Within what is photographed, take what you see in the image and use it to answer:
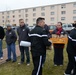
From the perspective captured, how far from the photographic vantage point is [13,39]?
29.9ft

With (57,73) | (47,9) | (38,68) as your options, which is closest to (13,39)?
(57,73)

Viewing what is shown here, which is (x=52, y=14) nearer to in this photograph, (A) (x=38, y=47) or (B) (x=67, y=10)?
(B) (x=67, y=10)

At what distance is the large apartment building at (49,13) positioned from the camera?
234 feet

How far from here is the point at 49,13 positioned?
78.2m

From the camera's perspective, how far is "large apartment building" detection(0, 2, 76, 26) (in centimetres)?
7125

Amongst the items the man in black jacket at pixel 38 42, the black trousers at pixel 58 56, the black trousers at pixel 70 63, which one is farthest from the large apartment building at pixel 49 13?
the man in black jacket at pixel 38 42

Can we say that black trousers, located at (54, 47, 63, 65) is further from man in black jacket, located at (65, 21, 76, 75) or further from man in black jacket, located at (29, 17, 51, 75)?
man in black jacket, located at (29, 17, 51, 75)

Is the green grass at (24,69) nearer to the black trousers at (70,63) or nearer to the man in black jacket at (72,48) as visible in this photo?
the black trousers at (70,63)

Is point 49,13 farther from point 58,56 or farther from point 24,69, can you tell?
point 24,69

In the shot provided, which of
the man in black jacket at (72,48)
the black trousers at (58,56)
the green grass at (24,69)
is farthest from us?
the black trousers at (58,56)

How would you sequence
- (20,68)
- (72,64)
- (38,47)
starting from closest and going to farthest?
(38,47) < (72,64) < (20,68)

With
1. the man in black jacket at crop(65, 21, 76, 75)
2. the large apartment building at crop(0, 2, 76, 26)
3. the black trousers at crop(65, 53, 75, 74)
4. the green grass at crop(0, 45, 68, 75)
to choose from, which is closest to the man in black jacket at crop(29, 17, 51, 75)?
the man in black jacket at crop(65, 21, 76, 75)

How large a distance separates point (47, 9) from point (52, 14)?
4.07 m

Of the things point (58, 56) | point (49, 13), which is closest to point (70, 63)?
point (58, 56)
